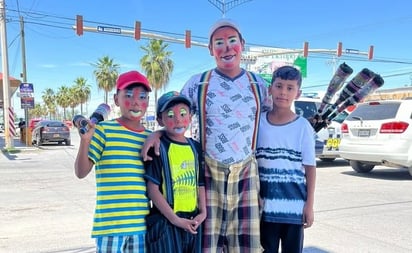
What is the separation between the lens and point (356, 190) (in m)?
6.82

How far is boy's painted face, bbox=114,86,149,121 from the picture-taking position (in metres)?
2.16

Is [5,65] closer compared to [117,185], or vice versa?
[117,185]

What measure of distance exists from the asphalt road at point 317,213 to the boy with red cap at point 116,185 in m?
1.80

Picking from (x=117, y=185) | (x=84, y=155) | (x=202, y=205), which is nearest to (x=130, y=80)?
(x=84, y=155)

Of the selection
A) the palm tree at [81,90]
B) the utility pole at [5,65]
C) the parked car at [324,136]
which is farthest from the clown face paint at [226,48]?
the palm tree at [81,90]

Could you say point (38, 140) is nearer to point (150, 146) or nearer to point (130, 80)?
point (130, 80)

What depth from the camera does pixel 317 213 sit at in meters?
5.11

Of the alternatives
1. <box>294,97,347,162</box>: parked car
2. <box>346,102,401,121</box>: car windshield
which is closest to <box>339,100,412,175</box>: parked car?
<box>346,102,401,121</box>: car windshield

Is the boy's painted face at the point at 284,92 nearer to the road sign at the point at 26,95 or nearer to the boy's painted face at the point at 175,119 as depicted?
the boy's painted face at the point at 175,119

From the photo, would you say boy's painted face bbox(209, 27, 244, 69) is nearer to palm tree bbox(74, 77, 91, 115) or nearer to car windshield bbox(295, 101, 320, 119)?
car windshield bbox(295, 101, 320, 119)

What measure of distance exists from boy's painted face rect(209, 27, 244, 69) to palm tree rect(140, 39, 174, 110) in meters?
36.9

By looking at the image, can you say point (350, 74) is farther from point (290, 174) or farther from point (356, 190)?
point (356, 190)

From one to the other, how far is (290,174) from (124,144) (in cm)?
108

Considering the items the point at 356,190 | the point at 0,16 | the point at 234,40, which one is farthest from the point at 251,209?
the point at 0,16
